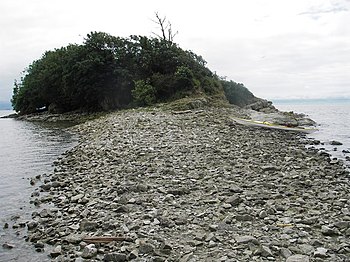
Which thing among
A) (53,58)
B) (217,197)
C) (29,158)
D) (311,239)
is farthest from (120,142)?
(53,58)

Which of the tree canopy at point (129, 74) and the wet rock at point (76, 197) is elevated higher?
the tree canopy at point (129, 74)

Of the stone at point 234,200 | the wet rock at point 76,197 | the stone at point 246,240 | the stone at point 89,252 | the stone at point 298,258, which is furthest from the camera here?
the wet rock at point 76,197

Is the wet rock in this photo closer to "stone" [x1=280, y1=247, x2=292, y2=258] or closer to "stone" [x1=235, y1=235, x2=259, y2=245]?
"stone" [x1=235, y1=235, x2=259, y2=245]

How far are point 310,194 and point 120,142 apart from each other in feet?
41.1

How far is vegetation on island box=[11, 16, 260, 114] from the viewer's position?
162 ft

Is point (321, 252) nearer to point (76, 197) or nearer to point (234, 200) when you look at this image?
point (234, 200)

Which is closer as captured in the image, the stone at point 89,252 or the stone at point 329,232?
the stone at point 89,252

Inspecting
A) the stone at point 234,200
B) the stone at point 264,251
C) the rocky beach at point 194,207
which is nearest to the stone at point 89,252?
the rocky beach at point 194,207

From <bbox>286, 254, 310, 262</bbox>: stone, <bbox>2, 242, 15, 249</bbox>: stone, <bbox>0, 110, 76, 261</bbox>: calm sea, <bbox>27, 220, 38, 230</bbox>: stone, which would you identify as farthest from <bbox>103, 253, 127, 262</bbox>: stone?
<bbox>286, 254, 310, 262</bbox>: stone

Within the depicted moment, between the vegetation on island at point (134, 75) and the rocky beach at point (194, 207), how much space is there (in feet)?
109

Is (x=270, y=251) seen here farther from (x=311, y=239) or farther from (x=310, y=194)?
(x=310, y=194)

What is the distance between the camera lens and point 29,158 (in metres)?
19.7

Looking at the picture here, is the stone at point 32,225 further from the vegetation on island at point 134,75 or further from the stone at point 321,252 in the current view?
the vegetation on island at point 134,75

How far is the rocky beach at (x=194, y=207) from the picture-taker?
263 inches
